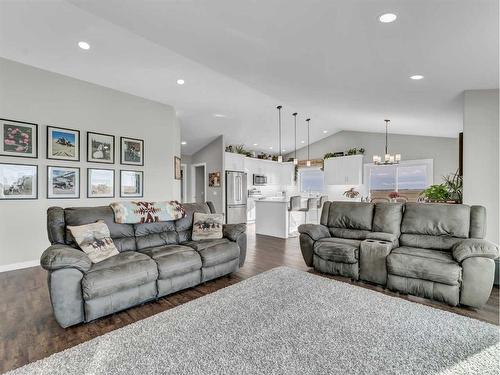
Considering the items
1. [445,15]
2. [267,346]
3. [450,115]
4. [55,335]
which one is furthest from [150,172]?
[450,115]

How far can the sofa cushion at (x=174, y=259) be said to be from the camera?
8.82ft

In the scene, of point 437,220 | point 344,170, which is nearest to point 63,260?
point 437,220

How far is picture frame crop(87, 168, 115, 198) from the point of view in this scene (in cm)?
452

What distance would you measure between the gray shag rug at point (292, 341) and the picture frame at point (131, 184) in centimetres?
321

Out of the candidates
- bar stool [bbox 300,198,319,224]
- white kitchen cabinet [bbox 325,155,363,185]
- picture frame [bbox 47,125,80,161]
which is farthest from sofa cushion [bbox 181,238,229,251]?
white kitchen cabinet [bbox 325,155,363,185]

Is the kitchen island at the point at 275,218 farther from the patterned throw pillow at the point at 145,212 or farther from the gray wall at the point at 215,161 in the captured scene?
the patterned throw pillow at the point at 145,212

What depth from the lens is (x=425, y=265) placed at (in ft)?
8.69

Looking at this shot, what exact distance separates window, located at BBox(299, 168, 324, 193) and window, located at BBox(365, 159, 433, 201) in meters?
1.82

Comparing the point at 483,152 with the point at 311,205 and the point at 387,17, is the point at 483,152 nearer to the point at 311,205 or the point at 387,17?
the point at 387,17

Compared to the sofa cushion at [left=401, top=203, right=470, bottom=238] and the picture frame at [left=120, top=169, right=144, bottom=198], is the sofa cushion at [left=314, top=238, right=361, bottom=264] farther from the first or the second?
the picture frame at [left=120, top=169, right=144, bottom=198]

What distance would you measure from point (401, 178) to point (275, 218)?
435cm

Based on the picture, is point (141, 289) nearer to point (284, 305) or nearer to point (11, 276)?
point (284, 305)

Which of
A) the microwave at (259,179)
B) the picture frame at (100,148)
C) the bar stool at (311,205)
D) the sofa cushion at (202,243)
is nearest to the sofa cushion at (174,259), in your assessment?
the sofa cushion at (202,243)

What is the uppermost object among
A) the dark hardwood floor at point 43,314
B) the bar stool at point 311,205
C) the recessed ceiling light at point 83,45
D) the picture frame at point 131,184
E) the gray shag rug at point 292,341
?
the recessed ceiling light at point 83,45
